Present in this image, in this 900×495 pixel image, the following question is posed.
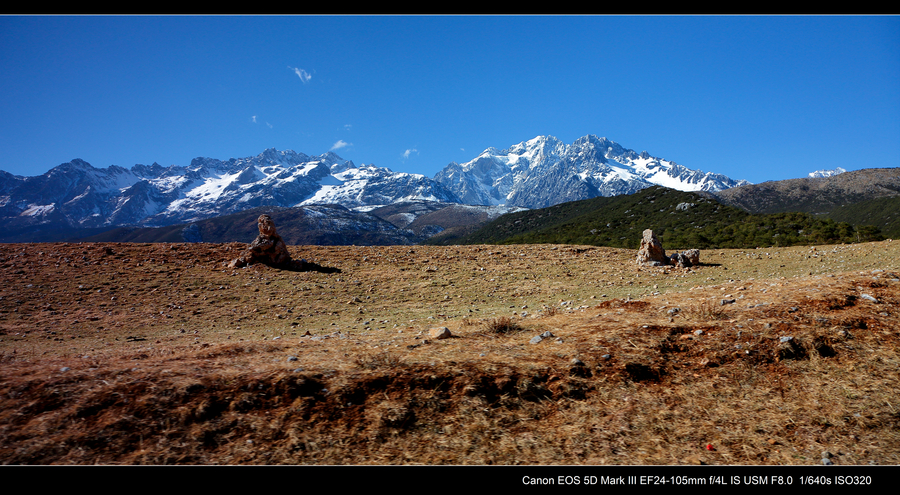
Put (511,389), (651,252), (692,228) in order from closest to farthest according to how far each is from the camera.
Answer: (511,389) < (651,252) < (692,228)

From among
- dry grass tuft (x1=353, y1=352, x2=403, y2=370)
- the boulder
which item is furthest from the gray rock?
the boulder

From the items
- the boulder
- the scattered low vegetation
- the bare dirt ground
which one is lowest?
the bare dirt ground

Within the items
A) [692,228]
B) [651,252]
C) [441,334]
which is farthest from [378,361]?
[692,228]

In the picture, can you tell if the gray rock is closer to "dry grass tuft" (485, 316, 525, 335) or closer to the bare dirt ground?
the bare dirt ground

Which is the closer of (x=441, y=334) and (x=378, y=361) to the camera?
(x=378, y=361)

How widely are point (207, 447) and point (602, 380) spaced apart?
5055 mm

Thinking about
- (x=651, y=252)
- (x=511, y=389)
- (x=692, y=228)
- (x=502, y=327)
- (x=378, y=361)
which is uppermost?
(x=692, y=228)

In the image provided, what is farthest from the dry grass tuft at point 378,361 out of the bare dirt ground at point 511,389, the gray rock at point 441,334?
the gray rock at point 441,334

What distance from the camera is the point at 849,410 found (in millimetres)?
5141

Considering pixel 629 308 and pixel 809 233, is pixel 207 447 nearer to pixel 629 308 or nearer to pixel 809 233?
pixel 629 308

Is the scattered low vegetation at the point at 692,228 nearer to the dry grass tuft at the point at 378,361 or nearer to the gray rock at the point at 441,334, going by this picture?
the gray rock at the point at 441,334

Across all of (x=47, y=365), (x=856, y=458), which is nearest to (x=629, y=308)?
(x=856, y=458)

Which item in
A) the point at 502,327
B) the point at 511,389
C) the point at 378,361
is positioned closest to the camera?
the point at 511,389

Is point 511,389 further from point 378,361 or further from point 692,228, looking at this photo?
point 692,228
